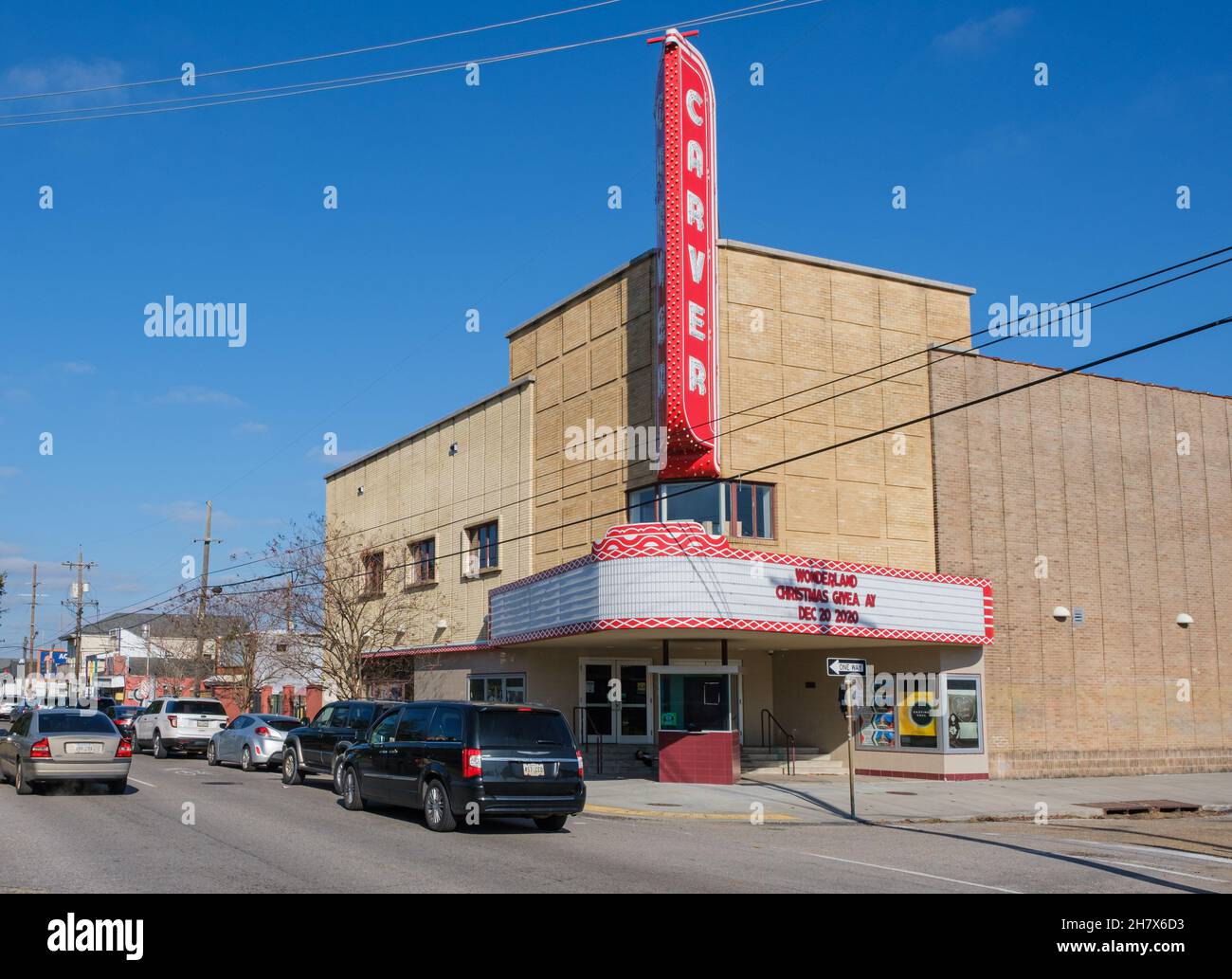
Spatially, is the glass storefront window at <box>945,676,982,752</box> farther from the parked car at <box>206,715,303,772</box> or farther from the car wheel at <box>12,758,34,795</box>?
the car wheel at <box>12,758,34,795</box>

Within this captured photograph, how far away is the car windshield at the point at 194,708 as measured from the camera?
35.2m

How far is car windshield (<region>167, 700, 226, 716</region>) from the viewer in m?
35.2

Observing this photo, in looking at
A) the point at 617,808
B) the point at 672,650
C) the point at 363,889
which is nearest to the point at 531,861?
the point at 363,889

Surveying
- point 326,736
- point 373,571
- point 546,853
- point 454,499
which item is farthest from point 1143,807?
point 373,571

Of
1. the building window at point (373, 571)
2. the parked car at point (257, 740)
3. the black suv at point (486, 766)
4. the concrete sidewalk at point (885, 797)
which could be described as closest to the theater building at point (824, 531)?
the concrete sidewalk at point (885, 797)

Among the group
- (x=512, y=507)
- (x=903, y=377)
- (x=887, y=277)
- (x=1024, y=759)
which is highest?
(x=887, y=277)

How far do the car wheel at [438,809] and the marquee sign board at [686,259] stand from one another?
444 inches

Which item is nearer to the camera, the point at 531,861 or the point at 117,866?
the point at 117,866

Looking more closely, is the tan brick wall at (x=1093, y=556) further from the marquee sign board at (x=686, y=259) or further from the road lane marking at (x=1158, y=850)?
the road lane marking at (x=1158, y=850)

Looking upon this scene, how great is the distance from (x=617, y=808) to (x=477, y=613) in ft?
50.7

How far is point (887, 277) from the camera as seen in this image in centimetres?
2983

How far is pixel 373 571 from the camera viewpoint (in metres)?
42.4
